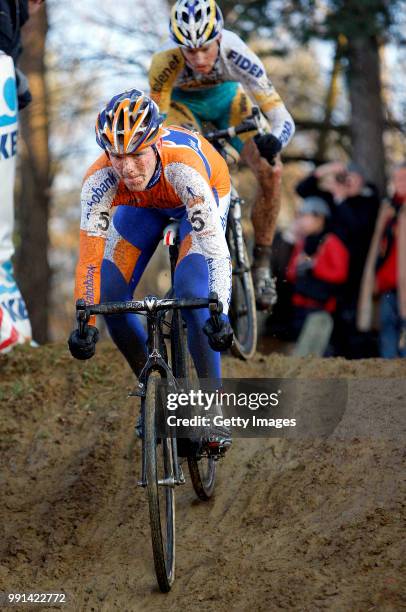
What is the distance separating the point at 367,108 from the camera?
14.0 m

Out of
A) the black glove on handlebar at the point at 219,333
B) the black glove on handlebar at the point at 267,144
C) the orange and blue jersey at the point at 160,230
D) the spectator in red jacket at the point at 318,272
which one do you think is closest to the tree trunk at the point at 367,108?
the spectator in red jacket at the point at 318,272

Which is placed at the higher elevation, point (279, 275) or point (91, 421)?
point (279, 275)

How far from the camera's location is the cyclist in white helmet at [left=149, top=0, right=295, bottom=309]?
24.5 ft

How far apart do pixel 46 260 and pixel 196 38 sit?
25.7 feet

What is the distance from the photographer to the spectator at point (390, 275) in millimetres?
9320

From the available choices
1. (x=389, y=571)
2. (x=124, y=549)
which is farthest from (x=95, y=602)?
(x=389, y=571)

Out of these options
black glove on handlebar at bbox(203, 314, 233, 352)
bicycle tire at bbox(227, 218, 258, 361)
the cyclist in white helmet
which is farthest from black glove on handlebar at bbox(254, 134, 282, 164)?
black glove on handlebar at bbox(203, 314, 233, 352)

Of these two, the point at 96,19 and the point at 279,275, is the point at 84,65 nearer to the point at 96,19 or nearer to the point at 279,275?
the point at 96,19

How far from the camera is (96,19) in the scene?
1661cm

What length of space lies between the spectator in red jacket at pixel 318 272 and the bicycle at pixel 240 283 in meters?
1.65

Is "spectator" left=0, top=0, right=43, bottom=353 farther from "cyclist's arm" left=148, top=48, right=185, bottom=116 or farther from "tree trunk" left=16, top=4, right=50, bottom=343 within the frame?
"tree trunk" left=16, top=4, right=50, bottom=343

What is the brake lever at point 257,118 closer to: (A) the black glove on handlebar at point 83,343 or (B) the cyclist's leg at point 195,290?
(B) the cyclist's leg at point 195,290

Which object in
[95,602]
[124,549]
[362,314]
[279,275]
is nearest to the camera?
[95,602]

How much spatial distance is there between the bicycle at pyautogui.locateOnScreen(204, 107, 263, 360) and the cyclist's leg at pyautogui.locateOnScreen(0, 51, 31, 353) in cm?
207
